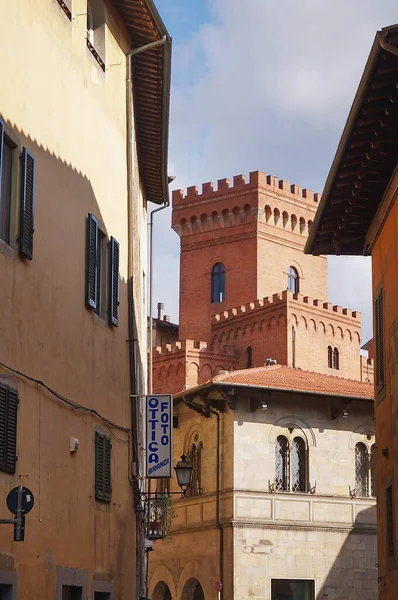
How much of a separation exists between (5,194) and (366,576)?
2383cm

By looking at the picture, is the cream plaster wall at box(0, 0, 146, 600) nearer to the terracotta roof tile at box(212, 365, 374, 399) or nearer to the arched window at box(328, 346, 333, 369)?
the terracotta roof tile at box(212, 365, 374, 399)

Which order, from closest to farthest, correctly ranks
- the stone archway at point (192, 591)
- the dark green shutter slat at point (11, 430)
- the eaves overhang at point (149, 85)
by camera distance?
the dark green shutter slat at point (11, 430), the eaves overhang at point (149, 85), the stone archway at point (192, 591)

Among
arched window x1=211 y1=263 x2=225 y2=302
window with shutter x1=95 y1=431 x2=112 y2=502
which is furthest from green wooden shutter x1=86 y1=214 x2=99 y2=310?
arched window x1=211 y1=263 x2=225 y2=302

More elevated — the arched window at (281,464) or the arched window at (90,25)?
the arched window at (90,25)

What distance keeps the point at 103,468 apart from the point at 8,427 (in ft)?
13.1

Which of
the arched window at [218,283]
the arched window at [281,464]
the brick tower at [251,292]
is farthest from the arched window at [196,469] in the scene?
the arched window at [218,283]

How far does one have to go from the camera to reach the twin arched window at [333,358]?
62.9 meters

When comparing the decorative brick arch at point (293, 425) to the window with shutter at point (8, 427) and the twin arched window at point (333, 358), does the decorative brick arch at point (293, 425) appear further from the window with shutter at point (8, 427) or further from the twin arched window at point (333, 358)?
the twin arched window at point (333, 358)

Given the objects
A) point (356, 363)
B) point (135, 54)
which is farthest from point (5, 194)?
point (356, 363)

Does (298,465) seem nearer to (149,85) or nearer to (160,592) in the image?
(160,592)

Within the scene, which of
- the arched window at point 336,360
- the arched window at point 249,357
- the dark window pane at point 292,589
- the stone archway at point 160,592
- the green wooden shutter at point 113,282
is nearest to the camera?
the green wooden shutter at point 113,282

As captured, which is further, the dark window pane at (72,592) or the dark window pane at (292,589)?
the dark window pane at (292,589)

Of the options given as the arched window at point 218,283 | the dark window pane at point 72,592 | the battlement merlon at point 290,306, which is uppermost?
the arched window at point 218,283

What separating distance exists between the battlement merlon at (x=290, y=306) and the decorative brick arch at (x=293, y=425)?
28031mm
